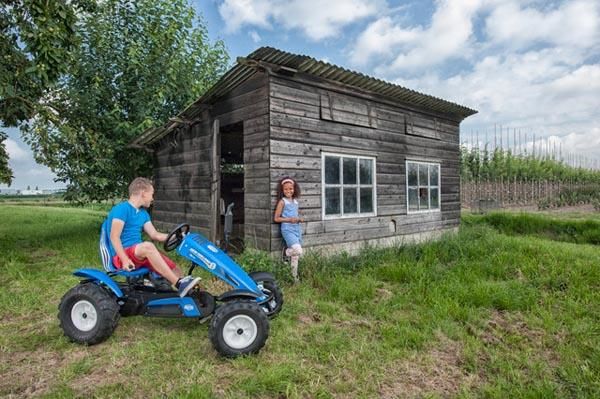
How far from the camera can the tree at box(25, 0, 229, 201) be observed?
9.59m

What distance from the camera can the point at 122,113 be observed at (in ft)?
35.2

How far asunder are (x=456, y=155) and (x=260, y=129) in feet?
21.1

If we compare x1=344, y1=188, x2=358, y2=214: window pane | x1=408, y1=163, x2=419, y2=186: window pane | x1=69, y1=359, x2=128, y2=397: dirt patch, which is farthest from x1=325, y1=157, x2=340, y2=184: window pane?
x1=69, y1=359, x2=128, y2=397: dirt patch

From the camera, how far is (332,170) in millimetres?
6883

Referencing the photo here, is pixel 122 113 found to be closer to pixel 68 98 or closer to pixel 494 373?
pixel 68 98

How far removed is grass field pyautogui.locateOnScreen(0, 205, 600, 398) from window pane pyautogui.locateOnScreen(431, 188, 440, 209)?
3358mm

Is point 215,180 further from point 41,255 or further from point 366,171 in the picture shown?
point 41,255

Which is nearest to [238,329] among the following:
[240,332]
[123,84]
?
[240,332]

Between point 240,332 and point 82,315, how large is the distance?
1.57 metres

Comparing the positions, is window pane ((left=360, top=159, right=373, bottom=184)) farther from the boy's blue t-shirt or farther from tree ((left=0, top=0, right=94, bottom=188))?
tree ((left=0, top=0, right=94, bottom=188))

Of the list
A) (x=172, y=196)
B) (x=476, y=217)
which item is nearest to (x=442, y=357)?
(x=172, y=196)

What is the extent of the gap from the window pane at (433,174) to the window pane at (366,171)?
2.46m

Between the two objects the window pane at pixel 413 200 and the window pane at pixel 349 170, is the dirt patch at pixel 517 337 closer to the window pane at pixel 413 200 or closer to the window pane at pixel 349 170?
the window pane at pixel 349 170

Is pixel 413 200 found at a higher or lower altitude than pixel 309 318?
higher
